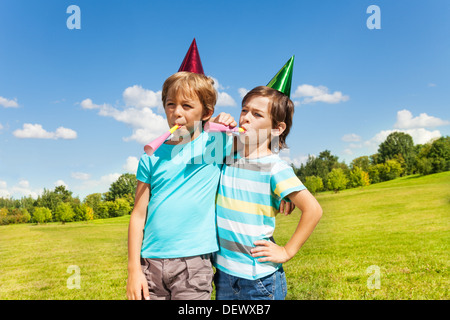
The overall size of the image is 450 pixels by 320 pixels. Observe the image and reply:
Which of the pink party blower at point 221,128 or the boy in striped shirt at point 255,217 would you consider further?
the pink party blower at point 221,128

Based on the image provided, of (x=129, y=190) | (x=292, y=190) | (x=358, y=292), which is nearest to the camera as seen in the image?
(x=292, y=190)

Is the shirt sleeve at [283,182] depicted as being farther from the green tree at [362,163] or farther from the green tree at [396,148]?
the green tree at [396,148]

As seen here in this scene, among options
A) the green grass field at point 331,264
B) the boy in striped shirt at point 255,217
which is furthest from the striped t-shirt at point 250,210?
the green grass field at point 331,264

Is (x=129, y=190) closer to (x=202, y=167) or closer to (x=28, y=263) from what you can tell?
(x=28, y=263)

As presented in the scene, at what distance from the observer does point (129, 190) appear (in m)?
14.9

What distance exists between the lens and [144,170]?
2162mm

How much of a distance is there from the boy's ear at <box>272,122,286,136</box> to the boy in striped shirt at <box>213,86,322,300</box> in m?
0.11

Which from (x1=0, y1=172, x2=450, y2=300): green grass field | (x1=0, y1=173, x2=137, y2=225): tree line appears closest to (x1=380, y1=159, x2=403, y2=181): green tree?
(x1=0, y1=172, x2=450, y2=300): green grass field

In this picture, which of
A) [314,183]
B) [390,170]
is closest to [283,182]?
[314,183]

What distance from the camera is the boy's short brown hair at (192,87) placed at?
7.21ft

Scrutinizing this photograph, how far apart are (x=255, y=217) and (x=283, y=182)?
292 millimetres

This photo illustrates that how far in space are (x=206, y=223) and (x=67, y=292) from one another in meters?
6.31
